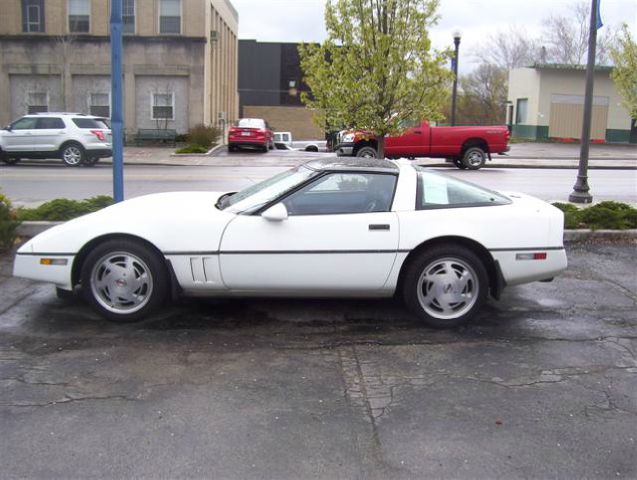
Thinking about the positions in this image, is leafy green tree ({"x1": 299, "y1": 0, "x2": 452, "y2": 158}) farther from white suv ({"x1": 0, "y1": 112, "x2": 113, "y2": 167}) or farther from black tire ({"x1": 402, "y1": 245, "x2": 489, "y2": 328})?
white suv ({"x1": 0, "y1": 112, "x2": 113, "y2": 167})

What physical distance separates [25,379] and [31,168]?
17413mm

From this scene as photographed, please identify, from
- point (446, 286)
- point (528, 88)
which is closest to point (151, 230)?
point (446, 286)

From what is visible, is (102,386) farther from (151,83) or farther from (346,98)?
(151,83)

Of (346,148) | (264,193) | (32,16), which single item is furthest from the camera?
(32,16)

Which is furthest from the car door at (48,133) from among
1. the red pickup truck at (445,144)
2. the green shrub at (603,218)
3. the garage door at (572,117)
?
the garage door at (572,117)

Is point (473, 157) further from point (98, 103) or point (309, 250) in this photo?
point (98, 103)

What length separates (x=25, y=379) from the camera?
4.44 metres

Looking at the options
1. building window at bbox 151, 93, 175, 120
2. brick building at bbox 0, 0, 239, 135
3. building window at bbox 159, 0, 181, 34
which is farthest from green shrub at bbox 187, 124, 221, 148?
building window at bbox 159, 0, 181, 34

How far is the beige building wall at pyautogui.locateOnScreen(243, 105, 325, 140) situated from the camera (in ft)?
191

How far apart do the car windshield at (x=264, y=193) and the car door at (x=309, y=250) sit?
12 centimetres

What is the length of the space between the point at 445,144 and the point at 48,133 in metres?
12.1

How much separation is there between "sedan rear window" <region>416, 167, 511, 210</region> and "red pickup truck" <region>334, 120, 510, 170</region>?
15330mm

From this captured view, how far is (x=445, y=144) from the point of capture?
70.6ft

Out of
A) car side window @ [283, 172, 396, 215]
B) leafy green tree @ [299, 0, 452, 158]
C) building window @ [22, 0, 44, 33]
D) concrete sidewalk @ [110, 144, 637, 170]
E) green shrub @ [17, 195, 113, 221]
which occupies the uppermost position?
building window @ [22, 0, 44, 33]
